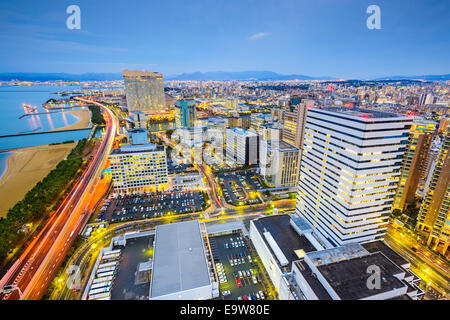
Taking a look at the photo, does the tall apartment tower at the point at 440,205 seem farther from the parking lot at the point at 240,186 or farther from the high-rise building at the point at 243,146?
the high-rise building at the point at 243,146

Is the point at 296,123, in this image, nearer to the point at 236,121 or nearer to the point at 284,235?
the point at 236,121

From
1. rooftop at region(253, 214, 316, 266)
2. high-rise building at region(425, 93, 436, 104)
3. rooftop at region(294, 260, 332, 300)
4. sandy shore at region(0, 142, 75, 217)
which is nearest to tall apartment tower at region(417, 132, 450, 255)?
rooftop at region(253, 214, 316, 266)

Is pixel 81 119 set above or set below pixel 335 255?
above

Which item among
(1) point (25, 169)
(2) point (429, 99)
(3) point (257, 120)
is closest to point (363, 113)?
(3) point (257, 120)

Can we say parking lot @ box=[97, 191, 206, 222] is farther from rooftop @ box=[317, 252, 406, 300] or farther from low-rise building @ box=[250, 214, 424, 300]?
rooftop @ box=[317, 252, 406, 300]

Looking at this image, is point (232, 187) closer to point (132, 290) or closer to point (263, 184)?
point (263, 184)

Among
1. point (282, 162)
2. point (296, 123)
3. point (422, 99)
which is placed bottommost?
point (282, 162)

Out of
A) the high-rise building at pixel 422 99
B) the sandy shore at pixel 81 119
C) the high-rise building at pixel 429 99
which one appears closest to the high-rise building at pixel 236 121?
the sandy shore at pixel 81 119
